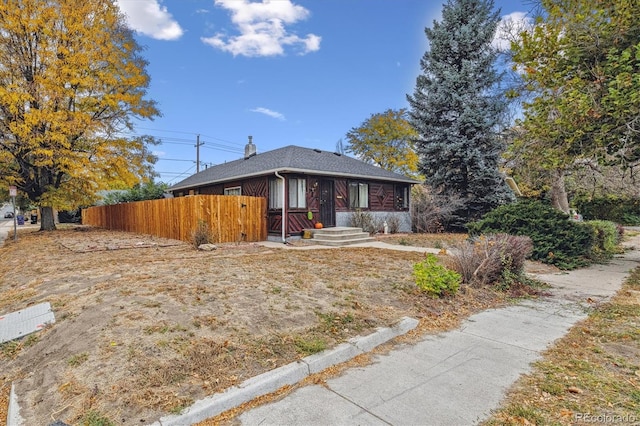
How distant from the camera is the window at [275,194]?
12345 millimetres

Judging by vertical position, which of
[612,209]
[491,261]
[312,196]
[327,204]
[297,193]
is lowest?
[491,261]

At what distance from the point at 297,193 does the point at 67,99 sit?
1143 centimetres

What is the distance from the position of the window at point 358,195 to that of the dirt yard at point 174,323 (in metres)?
7.79

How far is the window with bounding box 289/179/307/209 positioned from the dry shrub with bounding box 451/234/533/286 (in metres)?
7.64

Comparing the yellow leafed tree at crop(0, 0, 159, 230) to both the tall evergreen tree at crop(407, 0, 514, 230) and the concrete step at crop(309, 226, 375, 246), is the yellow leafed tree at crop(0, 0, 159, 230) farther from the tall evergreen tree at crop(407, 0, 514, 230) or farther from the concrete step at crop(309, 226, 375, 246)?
the tall evergreen tree at crop(407, 0, 514, 230)

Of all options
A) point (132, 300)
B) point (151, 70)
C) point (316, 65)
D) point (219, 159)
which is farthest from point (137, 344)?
point (219, 159)

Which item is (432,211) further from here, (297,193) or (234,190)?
(234,190)

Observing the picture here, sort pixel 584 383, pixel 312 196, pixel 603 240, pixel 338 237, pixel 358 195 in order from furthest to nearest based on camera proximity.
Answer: pixel 358 195 → pixel 312 196 → pixel 338 237 → pixel 603 240 → pixel 584 383

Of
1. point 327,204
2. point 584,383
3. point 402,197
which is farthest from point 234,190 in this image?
point 584,383

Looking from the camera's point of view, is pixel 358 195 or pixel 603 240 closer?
pixel 603 240

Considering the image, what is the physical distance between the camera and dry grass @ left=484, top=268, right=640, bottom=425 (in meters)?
2.13

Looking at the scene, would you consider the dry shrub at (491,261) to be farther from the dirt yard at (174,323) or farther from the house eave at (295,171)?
the house eave at (295,171)

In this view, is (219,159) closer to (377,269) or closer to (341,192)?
(341,192)

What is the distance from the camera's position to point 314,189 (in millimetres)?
12992
